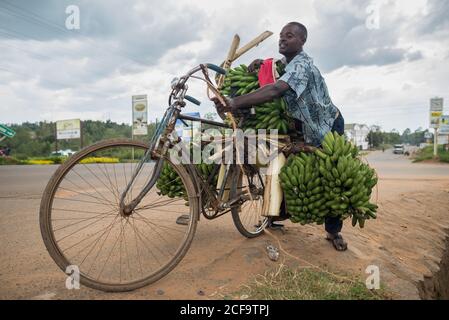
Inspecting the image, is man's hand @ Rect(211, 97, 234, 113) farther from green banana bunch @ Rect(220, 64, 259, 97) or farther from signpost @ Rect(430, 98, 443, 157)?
signpost @ Rect(430, 98, 443, 157)

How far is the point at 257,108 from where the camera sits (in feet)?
10.8

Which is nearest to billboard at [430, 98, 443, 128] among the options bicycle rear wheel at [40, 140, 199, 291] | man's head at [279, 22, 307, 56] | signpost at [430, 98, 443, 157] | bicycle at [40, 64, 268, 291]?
signpost at [430, 98, 443, 157]

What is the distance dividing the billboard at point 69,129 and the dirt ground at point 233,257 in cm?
3912

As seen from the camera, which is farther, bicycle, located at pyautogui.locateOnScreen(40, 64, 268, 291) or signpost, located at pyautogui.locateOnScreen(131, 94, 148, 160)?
signpost, located at pyautogui.locateOnScreen(131, 94, 148, 160)

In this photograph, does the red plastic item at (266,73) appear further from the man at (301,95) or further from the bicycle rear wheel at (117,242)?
the bicycle rear wheel at (117,242)

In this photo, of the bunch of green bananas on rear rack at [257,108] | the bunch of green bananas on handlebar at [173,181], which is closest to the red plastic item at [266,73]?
the bunch of green bananas on rear rack at [257,108]

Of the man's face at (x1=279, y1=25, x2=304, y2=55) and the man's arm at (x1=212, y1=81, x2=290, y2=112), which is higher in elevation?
the man's face at (x1=279, y1=25, x2=304, y2=55)

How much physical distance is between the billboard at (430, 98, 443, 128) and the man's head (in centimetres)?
2688

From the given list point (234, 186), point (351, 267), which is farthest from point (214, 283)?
point (351, 267)

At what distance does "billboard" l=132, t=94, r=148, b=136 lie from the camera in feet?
99.8

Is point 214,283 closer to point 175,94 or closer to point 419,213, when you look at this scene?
point 175,94

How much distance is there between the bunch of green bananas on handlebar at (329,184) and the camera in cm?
290

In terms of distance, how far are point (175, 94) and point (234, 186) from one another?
1.07m

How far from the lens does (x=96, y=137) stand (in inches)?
2687
